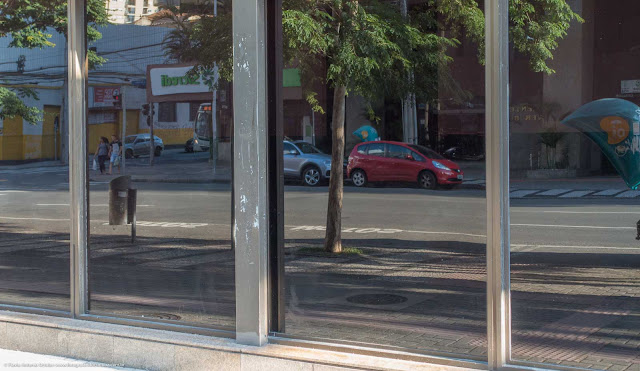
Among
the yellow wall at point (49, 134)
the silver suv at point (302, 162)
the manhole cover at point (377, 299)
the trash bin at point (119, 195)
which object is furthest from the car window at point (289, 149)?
the yellow wall at point (49, 134)

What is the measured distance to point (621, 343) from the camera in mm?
4684

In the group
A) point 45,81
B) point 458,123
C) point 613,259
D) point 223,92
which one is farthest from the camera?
point 45,81

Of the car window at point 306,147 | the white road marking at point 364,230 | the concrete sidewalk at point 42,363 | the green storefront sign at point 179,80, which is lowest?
the concrete sidewalk at point 42,363

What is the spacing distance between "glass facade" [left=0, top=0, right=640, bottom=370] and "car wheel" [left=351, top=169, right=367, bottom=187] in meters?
0.02

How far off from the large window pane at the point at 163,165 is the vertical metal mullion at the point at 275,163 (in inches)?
15.6

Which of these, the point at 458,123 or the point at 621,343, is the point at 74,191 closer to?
the point at 458,123

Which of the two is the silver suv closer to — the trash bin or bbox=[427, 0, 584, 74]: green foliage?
bbox=[427, 0, 584, 74]: green foliage

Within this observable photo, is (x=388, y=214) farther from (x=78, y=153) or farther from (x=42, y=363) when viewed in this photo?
(x=42, y=363)

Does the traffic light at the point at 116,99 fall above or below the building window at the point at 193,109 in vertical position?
above

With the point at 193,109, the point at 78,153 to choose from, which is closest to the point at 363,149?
the point at 193,109

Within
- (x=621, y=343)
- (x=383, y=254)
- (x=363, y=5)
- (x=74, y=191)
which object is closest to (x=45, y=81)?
(x=74, y=191)

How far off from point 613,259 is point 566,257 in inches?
10.8

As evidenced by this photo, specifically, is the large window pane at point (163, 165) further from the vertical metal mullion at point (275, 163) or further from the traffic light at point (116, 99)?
the vertical metal mullion at point (275, 163)

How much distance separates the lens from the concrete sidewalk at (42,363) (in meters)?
5.93
